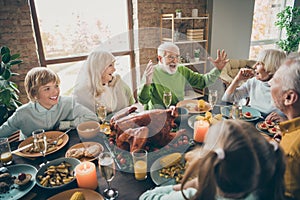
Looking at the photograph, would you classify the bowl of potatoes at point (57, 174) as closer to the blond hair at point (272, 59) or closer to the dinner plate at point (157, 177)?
the dinner plate at point (157, 177)

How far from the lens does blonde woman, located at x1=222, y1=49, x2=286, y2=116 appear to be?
1685mm

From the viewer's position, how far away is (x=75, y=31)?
319 cm

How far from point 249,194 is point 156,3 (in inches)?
138

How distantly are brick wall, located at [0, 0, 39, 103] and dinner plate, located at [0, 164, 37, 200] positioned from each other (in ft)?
7.23

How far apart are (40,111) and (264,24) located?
5.34m

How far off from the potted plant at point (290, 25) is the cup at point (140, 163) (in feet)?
17.1

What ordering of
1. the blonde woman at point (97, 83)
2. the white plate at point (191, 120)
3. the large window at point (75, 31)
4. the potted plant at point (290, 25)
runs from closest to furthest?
1. the white plate at point (191, 120)
2. the blonde woman at point (97, 83)
3. the large window at point (75, 31)
4. the potted plant at point (290, 25)

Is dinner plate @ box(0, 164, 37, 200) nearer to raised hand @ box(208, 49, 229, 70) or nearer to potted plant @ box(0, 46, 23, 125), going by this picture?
potted plant @ box(0, 46, 23, 125)

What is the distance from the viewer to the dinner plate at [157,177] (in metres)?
0.85

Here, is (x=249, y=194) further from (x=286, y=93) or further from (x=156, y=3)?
(x=156, y=3)

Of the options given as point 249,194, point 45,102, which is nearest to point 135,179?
point 249,194

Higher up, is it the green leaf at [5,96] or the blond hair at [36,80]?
the blond hair at [36,80]

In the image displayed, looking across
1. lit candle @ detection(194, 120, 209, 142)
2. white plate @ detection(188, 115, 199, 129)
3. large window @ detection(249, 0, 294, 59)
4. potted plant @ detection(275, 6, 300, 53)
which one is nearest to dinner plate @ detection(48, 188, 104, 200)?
lit candle @ detection(194, 120, 209, 142)

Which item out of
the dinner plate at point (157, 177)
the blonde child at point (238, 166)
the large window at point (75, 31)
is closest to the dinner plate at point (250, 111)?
the dinner plate at point (157, 177)
